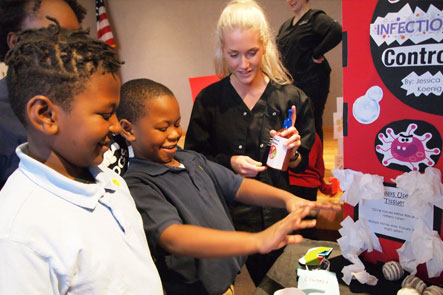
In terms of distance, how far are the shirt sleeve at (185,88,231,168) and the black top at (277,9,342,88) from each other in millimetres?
1582

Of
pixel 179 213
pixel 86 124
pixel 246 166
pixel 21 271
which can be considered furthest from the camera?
pixel 246 166

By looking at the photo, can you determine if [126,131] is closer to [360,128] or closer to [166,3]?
[360,128]

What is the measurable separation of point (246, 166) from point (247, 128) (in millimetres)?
191

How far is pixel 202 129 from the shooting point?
4.31 feet

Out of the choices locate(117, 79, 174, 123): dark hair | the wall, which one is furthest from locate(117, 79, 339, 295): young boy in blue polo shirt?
the wall

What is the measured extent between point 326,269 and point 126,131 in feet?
2.18

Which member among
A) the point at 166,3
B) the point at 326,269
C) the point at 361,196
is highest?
the point at 166,3

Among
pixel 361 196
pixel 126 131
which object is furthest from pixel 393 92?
pixel 126 131

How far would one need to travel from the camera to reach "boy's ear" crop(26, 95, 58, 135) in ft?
1.84

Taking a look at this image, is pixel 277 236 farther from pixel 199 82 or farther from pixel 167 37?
pixel 167 37

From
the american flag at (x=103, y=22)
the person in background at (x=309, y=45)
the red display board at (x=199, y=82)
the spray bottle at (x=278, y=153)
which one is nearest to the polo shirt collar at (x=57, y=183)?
the spray bottle at (x=278, y=153)

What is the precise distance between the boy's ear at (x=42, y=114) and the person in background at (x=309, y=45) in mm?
2304

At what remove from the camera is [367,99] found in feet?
2.99

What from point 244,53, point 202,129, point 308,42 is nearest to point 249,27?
point 244,53
